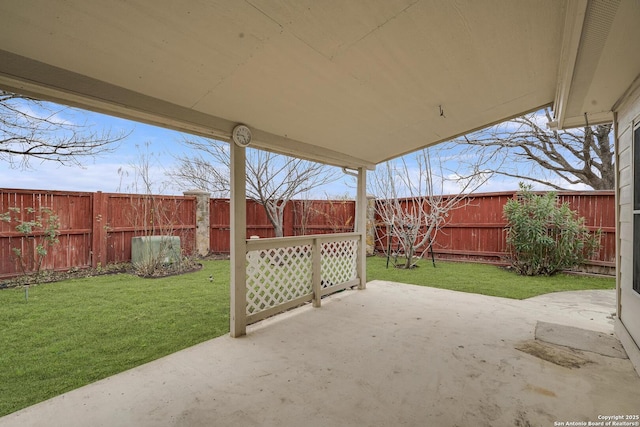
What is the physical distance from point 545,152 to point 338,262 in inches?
350

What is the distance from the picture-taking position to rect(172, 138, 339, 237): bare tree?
21.9 ft

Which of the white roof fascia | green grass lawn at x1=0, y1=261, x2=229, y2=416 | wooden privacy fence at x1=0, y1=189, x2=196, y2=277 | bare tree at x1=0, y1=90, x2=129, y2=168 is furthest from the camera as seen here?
wooden privacy fence at x1=0, y1=189, x2=196, y2=277

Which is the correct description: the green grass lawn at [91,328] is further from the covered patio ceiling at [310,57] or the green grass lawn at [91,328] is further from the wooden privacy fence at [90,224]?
the covered patio ceiling at [310,57]

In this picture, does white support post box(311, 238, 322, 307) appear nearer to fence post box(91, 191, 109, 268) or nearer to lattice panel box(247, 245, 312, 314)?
lattice panel box(247, 245, 312, 314)

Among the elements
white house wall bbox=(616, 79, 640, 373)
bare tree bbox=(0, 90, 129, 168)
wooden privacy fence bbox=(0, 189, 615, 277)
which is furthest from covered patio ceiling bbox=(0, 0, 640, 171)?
wooden privacy fence bbox=(0, 189, 615, 277)

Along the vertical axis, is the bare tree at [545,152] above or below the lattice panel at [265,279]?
Result: above

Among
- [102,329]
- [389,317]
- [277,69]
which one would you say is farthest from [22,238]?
[389,317]

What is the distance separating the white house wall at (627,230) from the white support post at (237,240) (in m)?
3.19

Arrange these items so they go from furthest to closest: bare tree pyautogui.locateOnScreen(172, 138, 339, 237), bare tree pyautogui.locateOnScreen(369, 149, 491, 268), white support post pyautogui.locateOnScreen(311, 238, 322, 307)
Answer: bare tree pyautogui.locateOnScreen(172, 138, 339, 237), bare tree pyautogui.locateOnScreen(369, 149, 491, 268), white support post pyautogui.locateOnScreen(311, 238, 322, 307)

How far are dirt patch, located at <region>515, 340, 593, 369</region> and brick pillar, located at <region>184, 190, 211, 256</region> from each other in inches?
274

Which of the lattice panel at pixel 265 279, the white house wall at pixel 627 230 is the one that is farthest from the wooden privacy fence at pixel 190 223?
the lattice panel at pixel 265 279

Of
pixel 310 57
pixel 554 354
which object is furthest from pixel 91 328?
pixel 554 354

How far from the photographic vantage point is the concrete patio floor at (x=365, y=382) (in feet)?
5.42

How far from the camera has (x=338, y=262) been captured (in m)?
4.44
